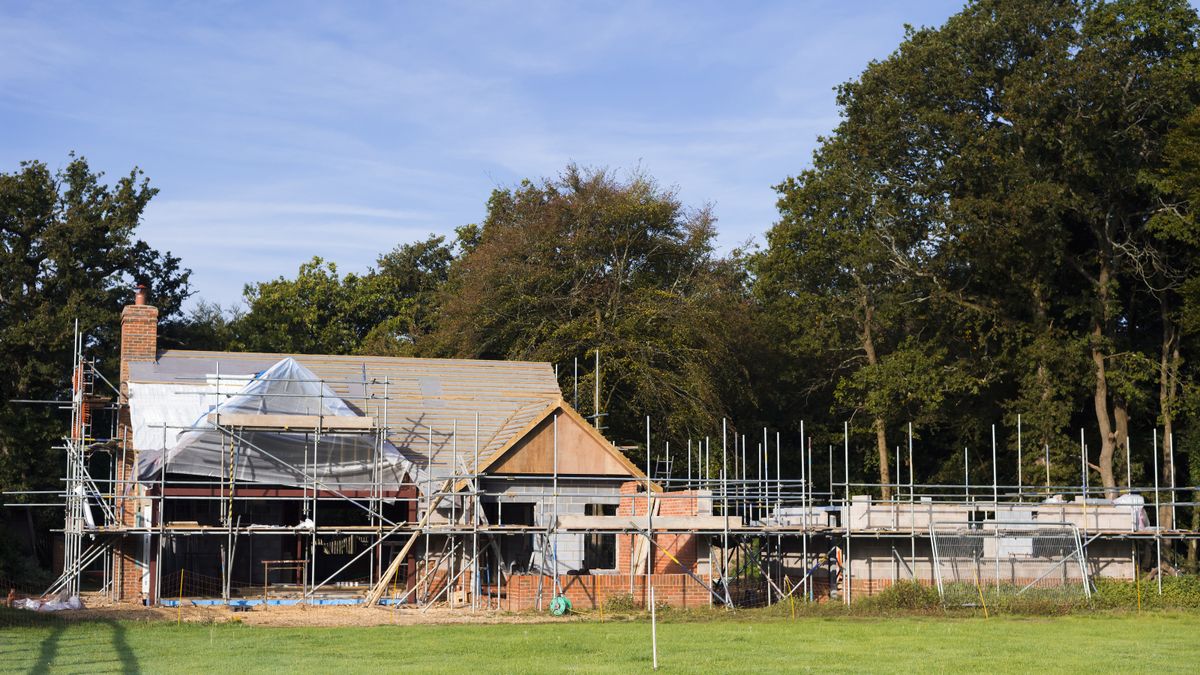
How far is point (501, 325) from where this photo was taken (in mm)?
46094

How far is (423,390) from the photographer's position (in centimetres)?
3578

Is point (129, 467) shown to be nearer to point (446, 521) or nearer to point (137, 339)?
point (137, 339)

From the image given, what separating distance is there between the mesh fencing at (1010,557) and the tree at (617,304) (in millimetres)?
13389

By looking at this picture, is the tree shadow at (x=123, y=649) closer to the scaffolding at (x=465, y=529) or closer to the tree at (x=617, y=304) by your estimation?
the scaffolding at (x=465, y=529)

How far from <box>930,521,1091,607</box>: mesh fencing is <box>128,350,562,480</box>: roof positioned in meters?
9.51

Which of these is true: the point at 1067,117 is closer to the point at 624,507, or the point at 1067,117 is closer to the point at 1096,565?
the point at 1096,565

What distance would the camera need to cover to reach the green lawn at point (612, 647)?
61.8 feet

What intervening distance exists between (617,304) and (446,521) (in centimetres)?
1585

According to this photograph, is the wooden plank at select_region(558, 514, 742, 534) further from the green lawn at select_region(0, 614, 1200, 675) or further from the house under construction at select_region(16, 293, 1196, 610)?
the green lawn at select_region(0, 614, 1200, 675)

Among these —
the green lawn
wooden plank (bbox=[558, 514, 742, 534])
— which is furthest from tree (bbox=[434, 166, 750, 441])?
the green lawn

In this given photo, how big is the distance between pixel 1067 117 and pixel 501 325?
18.8 metres

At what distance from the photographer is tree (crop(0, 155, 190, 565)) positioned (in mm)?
43750

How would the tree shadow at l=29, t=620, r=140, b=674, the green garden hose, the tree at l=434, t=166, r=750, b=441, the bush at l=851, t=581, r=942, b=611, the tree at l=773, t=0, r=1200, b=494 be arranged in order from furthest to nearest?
the tree at l=434, t=166, r=750, b=441
the tree at l=773, t=0, r=1200, b=494
the bush at l=851, t=581, r=942, b=611
the green garden hose
the tree shadow at l=29, t=620, r=140, b=674

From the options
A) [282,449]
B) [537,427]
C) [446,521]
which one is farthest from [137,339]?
[537,427]
